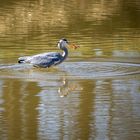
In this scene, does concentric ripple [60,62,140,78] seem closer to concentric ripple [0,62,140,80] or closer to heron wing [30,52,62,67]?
concentric ripple [0,62,140,80]

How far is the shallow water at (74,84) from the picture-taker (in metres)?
11.4

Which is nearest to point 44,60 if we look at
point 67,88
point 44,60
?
point 44,60

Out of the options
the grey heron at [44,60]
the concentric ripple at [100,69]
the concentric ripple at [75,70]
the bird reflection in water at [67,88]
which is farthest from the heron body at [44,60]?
the bird reflection in water at [67,88]

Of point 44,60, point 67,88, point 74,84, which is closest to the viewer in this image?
point 67,88

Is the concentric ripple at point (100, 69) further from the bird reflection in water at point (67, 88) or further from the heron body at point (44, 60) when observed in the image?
the bird reflection in water at point (67, 88)

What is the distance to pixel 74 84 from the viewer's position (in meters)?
15.2

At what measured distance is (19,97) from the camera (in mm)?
13984

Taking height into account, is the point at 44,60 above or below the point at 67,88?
above

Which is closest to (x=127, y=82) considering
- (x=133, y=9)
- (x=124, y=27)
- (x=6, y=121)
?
(x=6, y=121)

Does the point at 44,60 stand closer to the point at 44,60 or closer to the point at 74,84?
the point at 44,60

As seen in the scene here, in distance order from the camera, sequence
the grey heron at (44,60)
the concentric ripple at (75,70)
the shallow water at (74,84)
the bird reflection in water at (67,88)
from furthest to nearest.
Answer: the grey heron at (44,60), the concentric ripple at (75,70), the bird reflection in water at (67,88), the shallow water at (74,84)

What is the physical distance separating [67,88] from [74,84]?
36cm

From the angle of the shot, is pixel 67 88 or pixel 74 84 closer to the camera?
pixel 67 88

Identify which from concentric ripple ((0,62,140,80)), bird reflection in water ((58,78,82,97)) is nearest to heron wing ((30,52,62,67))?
concentric ripple ((0,62,140,80))
